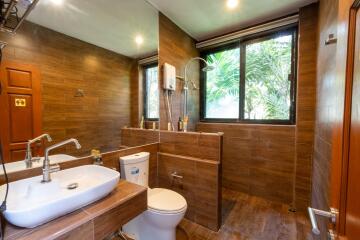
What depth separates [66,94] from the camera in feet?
4.59

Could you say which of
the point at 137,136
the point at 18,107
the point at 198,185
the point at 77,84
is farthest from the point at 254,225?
the point at 18,107

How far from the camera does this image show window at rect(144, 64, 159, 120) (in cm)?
216

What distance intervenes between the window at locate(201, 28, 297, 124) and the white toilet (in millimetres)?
1647

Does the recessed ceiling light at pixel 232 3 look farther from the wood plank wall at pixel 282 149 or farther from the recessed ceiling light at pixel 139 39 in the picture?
the recessed ceiling light at pixel 139 39

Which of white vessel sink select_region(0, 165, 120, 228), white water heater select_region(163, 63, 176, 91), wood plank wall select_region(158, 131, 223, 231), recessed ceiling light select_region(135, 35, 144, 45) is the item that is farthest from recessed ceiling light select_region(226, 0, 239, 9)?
white vessel sink select_region(0, 165, 120, 228)

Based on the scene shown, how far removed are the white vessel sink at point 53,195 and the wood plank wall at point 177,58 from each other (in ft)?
3.95

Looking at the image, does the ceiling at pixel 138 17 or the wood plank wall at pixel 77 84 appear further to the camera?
the ceiling at pixel 138 17

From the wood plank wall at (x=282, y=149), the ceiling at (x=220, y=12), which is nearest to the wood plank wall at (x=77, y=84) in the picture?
the ceiling at (x=220, y=12)

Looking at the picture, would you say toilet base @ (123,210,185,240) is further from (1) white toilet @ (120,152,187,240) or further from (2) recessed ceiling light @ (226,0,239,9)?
(2) recessed ceiling light @ (226,0,239,9)

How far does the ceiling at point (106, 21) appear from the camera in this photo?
130cm

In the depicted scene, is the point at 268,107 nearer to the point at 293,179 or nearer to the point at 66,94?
the point at 293,179

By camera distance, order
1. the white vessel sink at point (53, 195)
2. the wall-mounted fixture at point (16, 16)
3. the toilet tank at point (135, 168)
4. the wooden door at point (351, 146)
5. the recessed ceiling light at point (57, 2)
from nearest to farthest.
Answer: the wooden door at point (351, 146) < the white vessel sink at point (53, 195) < the wall-mounted fixture at point (16, 16) < the recessed ceiling light at point (57, 2) < the toilet tank at point (135, 168)

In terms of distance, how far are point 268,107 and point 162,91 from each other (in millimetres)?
1583

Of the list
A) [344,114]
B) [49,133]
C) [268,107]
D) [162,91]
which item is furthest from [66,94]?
[268,107]
